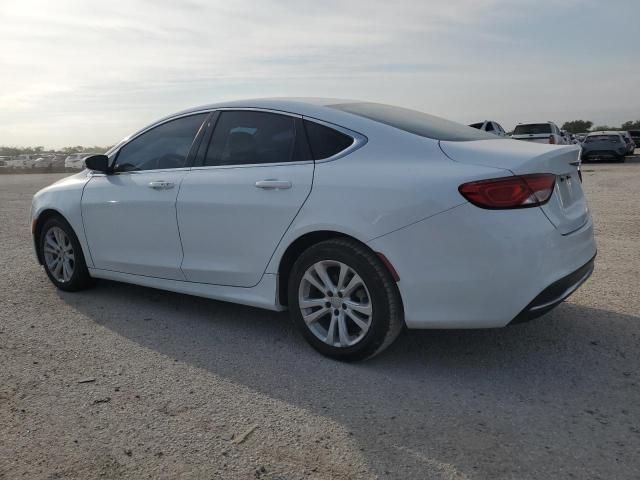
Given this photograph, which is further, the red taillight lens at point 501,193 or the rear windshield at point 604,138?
the rear windshield at point 604,138

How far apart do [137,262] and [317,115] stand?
1.93 meters

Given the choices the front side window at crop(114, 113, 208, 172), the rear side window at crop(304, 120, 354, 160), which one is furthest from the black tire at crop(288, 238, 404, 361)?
the front side window at crop(114, 113, 208, 172)

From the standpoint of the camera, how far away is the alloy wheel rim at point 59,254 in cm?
545

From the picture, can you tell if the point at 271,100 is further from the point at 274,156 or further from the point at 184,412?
the point at 184,412

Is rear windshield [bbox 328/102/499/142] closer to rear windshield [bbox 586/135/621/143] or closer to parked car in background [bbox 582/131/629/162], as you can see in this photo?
parked car in background [bbox 582/131/629/162]

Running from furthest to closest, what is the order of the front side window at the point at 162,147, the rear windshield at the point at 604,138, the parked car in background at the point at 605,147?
the rear windshield at the point at 604,138 < the parked car in background at the point at 605,147 < the front side window at the point at 162,147

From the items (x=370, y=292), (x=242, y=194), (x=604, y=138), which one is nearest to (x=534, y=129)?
(x=604, y=138)

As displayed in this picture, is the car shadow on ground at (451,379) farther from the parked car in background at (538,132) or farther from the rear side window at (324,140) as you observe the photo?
the parked car in background at (538,132)

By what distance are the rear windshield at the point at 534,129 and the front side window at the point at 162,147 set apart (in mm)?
19475

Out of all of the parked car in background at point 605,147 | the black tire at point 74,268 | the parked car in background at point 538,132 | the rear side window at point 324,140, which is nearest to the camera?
the rear side window at point 324,140

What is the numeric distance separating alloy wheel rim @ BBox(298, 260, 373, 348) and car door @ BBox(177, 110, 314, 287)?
0.36 metres

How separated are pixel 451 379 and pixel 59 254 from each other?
384 cm

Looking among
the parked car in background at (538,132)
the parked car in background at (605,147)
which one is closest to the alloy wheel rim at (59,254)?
the parked car in background at (538,132)

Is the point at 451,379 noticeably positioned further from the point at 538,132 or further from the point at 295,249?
the point at 538,132
